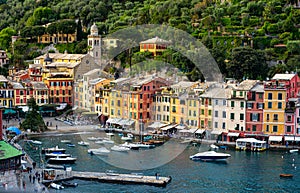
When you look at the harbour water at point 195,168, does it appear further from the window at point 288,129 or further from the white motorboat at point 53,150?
the window at point 288,129

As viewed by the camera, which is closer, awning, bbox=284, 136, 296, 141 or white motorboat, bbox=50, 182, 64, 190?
white motorboat, bbox=50, 182, 64, 190

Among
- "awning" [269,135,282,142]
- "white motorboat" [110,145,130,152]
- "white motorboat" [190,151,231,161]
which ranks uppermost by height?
"awning" [269,135,282,142]

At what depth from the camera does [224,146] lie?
56.3 m

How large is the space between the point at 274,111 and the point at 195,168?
12.3 m

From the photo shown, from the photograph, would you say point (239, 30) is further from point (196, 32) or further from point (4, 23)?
point (4, 23)

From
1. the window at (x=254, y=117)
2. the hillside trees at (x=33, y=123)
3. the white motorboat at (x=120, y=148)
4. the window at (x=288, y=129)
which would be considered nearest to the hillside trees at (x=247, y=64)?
→ the window at (x=254, y=117)

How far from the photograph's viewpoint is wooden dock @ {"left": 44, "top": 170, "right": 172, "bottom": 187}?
144ft

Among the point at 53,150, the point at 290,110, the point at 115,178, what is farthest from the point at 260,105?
the point at 115,178

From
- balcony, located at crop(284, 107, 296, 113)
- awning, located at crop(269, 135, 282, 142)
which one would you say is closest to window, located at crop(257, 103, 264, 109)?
balcony, located at crop(284, 107, 296, 113)

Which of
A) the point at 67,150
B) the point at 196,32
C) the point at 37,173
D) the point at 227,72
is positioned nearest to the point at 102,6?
the point at 196,32

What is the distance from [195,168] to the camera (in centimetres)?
4866

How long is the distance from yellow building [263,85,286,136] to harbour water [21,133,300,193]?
4231 mm

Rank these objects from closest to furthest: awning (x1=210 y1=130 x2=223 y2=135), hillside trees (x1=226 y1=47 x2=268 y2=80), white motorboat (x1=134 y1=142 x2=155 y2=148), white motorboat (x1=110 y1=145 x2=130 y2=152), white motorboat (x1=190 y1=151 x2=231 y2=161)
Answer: white motorboat (x1=190 y1=151 x2=231 y2=161), white motorboat (x1=110 y1=145 x2=130 y2=152), white motorboat (x1=134 y1=142 x2=155 y2=148), awning (x1=210 y1=130 x2=223 y2=135), hillside trees (x1=226 y1=47 x2=268 y2=80)

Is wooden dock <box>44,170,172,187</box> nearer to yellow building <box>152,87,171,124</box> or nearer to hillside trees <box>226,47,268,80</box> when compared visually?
yellow building <box>152,87,171,124</box>
